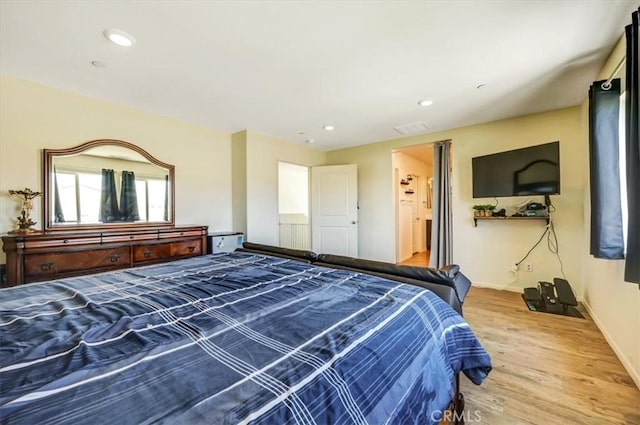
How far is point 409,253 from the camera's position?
6.35 meters

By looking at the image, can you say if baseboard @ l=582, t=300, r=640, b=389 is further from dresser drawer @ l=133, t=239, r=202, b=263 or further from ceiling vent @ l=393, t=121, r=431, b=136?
dresser drawer @ l=133, t=239, r=202, b=263

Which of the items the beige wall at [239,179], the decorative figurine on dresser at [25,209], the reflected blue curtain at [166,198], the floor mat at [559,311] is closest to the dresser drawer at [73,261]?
the decorative figurine on dresser at [25,209]

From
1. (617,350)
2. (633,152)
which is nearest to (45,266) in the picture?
(633,152)

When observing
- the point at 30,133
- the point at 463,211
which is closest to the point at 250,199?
the point at 30,133

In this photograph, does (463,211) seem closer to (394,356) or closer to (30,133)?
(394,356)

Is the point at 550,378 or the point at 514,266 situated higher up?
the point at 514,266

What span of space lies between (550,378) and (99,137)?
464 cm

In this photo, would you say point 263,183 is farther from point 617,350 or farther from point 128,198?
point 617,350

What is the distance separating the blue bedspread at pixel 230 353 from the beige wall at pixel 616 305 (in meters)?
1.35

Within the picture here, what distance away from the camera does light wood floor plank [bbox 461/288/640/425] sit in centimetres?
151

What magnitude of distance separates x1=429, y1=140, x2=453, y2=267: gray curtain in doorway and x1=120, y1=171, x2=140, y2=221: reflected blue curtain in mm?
4255

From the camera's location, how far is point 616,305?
6.87ft

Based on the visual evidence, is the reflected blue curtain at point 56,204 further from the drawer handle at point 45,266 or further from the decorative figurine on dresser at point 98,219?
the drawer handle at point 45,266
